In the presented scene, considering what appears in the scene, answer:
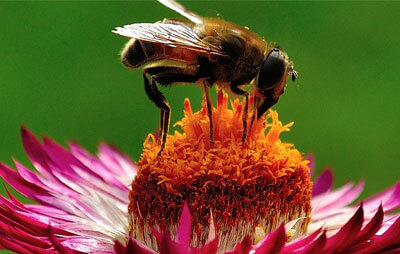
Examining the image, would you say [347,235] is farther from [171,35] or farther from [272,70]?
[171,35]

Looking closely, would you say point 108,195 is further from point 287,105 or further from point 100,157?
point 287,105

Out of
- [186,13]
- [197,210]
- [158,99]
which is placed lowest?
[197,210]

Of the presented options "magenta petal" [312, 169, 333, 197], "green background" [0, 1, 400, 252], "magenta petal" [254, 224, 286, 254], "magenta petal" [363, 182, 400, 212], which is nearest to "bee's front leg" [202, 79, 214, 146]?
"magenta petal" [254, 224, 286, 254]

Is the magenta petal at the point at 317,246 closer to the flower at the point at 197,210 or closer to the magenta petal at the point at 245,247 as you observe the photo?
the flower at the point at 197,210

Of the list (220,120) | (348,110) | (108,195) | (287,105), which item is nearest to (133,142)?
(287,105)

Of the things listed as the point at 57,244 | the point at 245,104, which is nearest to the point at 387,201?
the point at 245,104
